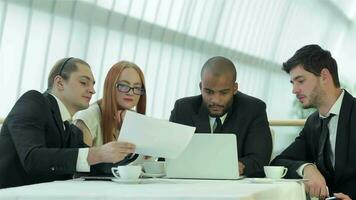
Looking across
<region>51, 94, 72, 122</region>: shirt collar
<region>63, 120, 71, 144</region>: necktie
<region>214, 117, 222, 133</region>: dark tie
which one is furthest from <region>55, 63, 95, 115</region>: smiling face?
<region>214, 117, 222, 133</region>: dark tie

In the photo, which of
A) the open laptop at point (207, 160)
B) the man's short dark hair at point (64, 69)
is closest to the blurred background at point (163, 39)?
the open laptop at point (207, 160)

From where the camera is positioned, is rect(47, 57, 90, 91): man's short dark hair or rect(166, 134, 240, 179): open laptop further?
rect(47, 57, 90, 91): man's short dark hair

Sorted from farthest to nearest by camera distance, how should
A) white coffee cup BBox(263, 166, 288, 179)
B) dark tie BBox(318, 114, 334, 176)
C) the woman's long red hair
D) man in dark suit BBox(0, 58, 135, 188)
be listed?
the woman's long red hair
dark tie BBox(318, 114, 334, 176)
white coffee cup BBox(263, 166, 288, 179)
man in dark suit BBox(0, 58, 135, 188)

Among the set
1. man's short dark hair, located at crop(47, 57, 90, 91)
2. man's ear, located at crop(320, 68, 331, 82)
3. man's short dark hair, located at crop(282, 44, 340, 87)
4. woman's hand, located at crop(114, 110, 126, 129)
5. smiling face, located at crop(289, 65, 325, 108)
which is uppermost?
man's short dark hair, located at crop(282, 44, 340, 87)

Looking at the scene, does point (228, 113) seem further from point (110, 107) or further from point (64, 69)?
point (64, 69)

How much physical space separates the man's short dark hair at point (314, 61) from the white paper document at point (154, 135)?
1.42m

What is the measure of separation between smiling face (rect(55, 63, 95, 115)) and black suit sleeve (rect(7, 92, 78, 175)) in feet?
1.30

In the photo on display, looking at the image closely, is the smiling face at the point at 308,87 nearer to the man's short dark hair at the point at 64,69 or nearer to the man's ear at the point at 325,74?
the man's ear at the point at 325,74

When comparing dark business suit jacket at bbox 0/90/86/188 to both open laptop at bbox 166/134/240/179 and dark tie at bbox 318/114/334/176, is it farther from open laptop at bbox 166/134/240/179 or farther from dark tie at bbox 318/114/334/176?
dark tie at bbox 318/114/334/176

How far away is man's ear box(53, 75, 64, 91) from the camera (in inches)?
151

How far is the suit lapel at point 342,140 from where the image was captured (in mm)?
3924

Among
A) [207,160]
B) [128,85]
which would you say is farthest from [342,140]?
[128,85]

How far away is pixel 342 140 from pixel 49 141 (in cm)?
178

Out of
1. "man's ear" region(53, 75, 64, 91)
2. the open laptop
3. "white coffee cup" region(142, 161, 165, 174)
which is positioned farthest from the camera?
"man's ear" region(53, 75, 64, 91)
